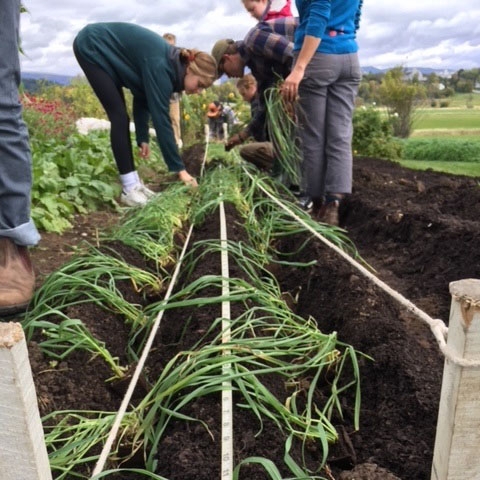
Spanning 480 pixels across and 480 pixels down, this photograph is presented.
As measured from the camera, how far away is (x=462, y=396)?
0.81m

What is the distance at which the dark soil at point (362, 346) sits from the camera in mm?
1177

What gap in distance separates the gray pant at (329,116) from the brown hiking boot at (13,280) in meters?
2.22

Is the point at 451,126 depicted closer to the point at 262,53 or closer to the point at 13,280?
the point at 262,53

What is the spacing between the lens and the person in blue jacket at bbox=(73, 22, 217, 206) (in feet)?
12.0

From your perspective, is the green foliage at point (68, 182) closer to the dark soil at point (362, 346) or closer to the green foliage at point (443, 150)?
the dark soil at point (362, 346)

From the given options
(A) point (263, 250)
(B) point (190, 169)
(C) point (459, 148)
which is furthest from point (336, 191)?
(C) point (459, 148)

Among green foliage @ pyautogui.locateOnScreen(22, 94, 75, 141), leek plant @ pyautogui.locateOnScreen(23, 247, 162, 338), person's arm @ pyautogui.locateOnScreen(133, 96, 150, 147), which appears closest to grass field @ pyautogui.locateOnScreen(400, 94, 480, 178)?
person's arm @ pyautogui.locateOnScreen(133, 96, 150, 147)

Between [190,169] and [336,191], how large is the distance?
9.80 feet

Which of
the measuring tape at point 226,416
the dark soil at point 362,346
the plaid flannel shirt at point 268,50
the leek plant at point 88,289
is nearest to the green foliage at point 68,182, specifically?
the dark soil at point 362,346

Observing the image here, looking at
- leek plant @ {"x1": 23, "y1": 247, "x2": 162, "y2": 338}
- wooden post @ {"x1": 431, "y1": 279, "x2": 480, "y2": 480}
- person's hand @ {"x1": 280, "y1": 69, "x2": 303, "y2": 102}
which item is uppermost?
person's hand @ {"x1": 280, "y1": 69, "x2": 303, "y2": 102}

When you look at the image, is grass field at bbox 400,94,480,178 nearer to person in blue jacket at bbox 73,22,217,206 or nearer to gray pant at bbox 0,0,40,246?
person in blue jacket at bbox 73,22,217,206

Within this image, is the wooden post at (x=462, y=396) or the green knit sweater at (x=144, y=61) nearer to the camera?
the wooden post at (x=462, y=396)

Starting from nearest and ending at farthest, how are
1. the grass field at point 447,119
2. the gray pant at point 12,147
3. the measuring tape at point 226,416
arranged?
1. the measuring tape at point 226,416
2. the gray pant at point 12,147
3. the grass field at point 447,119

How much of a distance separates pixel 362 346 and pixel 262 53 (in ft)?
10.1
